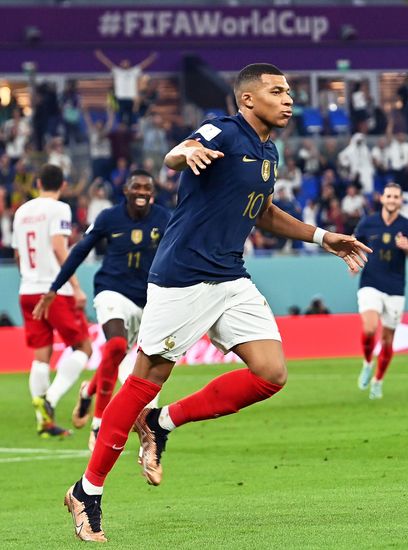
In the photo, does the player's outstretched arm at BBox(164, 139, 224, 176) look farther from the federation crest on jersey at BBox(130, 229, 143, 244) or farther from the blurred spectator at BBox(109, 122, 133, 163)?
the blurred spectator at BBox(109, 122, 133, 163)

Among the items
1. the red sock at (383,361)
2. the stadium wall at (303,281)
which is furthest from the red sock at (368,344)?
the stadium wall at (303,281)

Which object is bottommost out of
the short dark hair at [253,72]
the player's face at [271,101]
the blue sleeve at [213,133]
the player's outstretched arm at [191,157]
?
the player's outstretched arm at [191,157]

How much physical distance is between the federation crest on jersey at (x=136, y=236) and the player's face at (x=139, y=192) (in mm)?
203

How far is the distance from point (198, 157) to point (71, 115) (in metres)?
25.1

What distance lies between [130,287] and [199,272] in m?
5.65

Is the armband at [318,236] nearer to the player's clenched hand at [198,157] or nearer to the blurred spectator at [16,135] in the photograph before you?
the player's clenched hand at [198,157]

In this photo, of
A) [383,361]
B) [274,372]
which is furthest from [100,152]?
[274,372]

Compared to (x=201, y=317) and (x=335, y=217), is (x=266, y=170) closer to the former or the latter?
(x=201, y=317)

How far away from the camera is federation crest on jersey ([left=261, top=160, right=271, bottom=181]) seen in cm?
801

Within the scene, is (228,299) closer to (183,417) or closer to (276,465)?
(183,417)

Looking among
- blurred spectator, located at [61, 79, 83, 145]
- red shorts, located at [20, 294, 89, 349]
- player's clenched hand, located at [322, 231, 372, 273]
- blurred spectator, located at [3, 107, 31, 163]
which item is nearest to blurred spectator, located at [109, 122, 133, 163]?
blurred spectator, located at [61, 79, 83, 145]

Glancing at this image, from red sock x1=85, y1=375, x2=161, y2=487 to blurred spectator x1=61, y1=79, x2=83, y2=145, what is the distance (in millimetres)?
23655

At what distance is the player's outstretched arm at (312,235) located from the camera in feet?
27.4

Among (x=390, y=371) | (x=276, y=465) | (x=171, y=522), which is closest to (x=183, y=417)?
(x=171, y=522)
